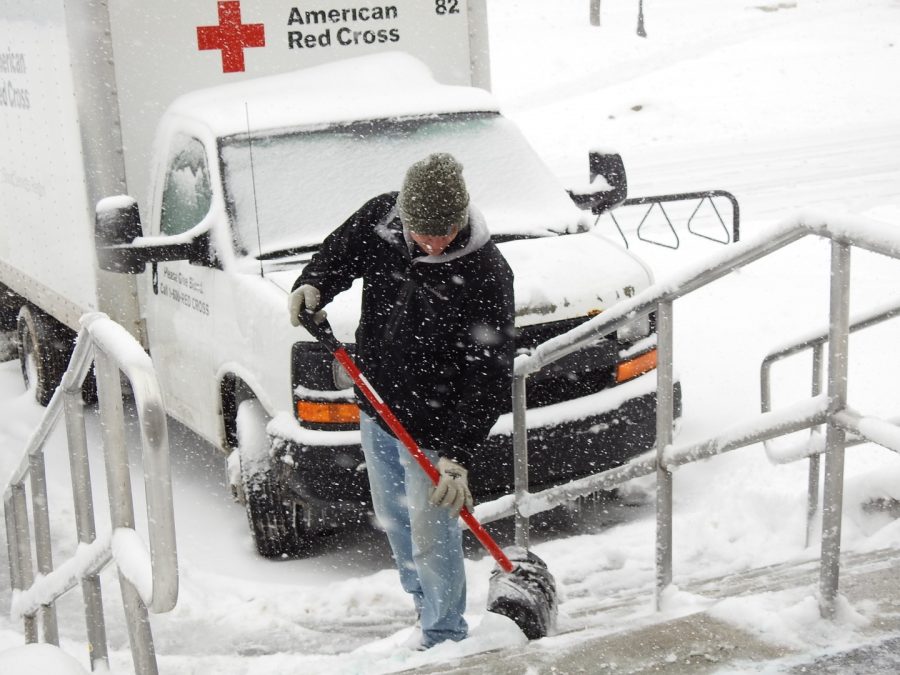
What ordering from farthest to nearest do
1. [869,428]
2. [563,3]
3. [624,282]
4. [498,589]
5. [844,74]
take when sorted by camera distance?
[563,3], [844,74], [624,282], [498,589], [869,428]

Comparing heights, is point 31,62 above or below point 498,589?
above

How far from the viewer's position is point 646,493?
6234 mm

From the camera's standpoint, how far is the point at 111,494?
311 cm

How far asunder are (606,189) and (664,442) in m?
3.04

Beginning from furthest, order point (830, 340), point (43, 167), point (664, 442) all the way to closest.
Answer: point (43, 167) < point (664, 442) < point (830, 340)

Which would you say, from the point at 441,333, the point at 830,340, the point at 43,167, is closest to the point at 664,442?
the point at 441,333

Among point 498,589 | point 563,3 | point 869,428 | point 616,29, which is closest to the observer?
point 869,428

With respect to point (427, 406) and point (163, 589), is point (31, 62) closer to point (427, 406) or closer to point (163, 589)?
point (427, 406)

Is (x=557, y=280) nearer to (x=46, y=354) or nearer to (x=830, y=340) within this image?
(x=830, y=340)

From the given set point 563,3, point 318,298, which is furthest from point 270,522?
point 563,3

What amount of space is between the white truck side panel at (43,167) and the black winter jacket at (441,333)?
2.93 meters

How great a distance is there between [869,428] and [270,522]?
10.2ft

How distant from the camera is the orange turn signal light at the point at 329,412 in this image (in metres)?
5.03

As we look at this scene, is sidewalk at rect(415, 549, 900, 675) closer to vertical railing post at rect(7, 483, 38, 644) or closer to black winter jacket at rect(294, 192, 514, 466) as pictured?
black winter jacket at rect(294, 192, 514, 466)
